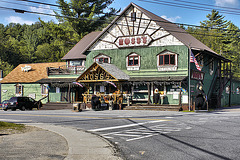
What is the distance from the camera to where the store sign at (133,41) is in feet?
105

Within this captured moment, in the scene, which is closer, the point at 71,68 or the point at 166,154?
the point at 166,154

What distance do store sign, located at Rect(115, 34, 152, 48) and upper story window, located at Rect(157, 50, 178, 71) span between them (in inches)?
89.2

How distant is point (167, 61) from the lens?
3092 centimetres

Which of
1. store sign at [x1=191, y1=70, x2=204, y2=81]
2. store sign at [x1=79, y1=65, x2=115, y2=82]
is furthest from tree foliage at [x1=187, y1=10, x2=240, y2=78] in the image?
store sign at [x1=79, y1=65, x2=115, y2=82]

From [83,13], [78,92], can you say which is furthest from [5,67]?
[78,92]

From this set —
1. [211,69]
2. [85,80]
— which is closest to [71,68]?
[85,80]

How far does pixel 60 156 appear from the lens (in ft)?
26.1

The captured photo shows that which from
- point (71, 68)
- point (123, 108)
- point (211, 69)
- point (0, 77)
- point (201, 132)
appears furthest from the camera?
point (0, 77)

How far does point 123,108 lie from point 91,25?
2973 centimetres

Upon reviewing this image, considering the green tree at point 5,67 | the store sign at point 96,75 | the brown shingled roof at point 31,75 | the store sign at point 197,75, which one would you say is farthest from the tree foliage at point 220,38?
the green tree at point 5,67

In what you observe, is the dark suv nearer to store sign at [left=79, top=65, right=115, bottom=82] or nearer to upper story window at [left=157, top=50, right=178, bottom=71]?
store sign at [left=79, top=65, right=115, bottom=82]

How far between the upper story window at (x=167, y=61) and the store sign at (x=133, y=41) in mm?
2265

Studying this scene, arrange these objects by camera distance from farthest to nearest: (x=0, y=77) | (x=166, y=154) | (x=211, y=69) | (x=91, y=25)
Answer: (x=91, y=25) < (x=0, y=77) < (x=211, y=69) < (x=166, y=154)

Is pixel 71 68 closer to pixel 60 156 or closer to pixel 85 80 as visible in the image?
pixel 85 80
